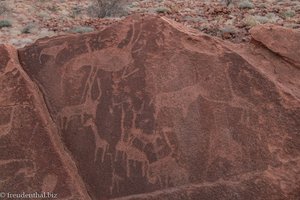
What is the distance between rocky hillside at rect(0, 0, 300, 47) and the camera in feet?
36.8

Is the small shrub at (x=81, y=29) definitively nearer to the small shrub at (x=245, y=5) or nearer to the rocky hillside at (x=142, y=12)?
the rocky hillside at (x=142, y=12)

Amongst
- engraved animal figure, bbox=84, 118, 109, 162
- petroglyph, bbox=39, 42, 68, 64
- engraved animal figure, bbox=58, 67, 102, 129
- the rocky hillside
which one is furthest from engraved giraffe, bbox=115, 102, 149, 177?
the rocky hillside

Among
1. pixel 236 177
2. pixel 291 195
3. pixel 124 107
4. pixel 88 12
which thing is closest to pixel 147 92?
pixel 124 107

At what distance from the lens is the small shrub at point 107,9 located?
1445 cm

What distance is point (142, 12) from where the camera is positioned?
46.6 ft

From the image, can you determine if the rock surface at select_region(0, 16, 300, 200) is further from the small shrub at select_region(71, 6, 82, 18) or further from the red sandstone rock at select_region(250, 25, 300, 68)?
the small shrub at select_region(71, 6, 82, 18)

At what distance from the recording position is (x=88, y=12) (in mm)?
14875

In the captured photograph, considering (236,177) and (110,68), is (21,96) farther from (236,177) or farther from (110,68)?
(236,177)

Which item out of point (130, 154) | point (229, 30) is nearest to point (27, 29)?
point (229, 30)

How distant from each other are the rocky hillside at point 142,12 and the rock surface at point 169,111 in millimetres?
5130

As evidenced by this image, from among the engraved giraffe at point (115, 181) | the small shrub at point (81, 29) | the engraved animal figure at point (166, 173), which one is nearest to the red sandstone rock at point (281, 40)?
the engraved animal figure at point (166, 173)

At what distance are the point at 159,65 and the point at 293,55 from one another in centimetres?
146

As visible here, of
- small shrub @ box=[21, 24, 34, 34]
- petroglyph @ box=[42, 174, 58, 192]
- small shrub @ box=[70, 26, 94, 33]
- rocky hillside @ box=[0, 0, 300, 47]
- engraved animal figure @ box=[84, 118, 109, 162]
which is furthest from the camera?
small shrub @ box=[21, 24, 34, 34]

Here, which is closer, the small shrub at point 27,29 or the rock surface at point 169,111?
the rock surface at point 169,111
